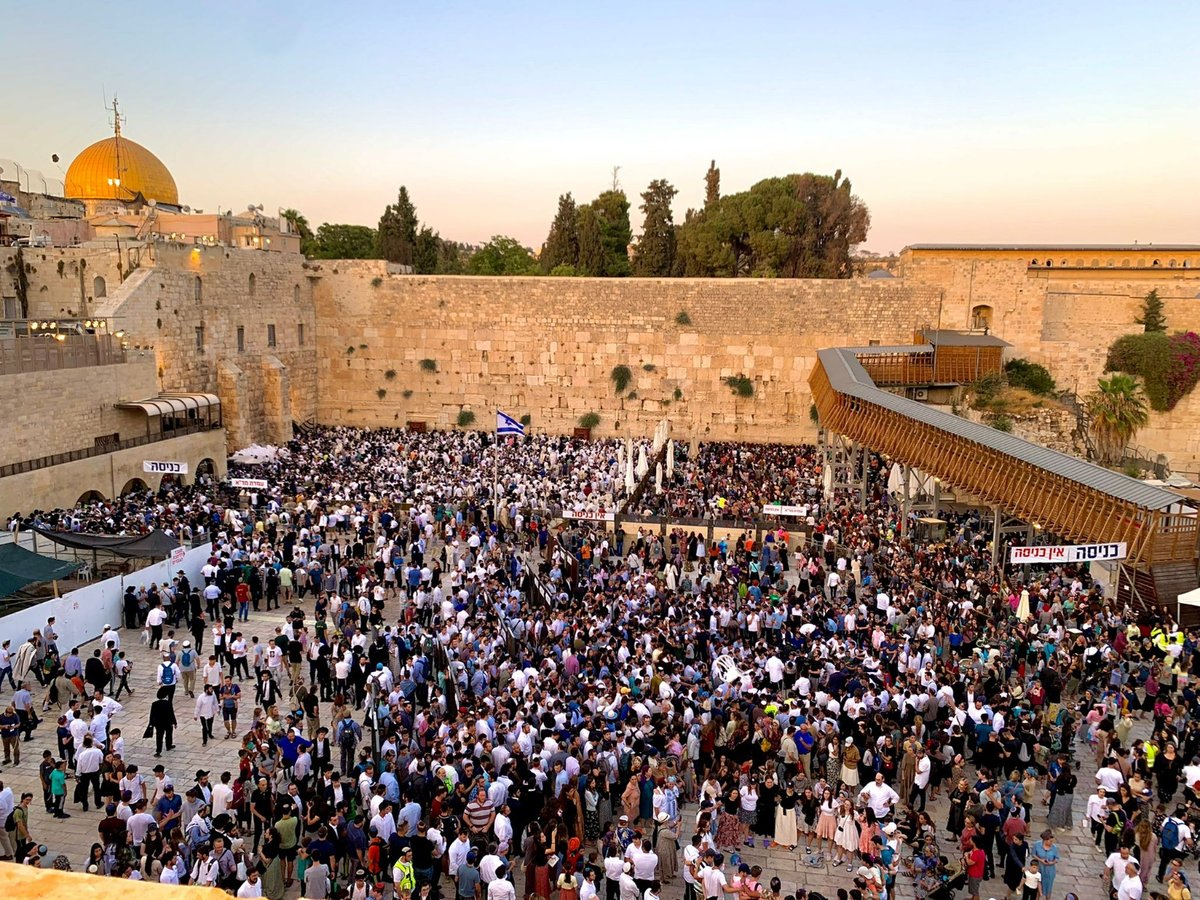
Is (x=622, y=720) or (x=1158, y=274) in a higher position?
(x=1158, y=274)

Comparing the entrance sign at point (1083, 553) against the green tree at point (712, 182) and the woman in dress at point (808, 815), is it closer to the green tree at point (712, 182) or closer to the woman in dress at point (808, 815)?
the woman in dress at point (808, 815)

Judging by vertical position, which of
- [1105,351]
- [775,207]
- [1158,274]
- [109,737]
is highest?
[775,207]

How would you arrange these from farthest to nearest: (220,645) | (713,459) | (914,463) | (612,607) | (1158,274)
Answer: (1158,274) → (713,459) → (914,463) → (612,607) → (220,645)

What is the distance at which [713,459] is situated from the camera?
2414 cm

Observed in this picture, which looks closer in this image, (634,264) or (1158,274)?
(1158,274)

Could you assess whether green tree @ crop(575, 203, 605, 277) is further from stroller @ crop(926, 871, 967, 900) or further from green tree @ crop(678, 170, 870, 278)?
stroller @ crop(926, 871, 967, 900)

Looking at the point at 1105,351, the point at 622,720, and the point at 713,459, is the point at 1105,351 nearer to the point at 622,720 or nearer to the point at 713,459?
the point at 713,459

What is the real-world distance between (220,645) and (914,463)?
12236mm

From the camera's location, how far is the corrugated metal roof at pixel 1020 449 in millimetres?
12031

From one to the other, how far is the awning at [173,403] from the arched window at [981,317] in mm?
22868

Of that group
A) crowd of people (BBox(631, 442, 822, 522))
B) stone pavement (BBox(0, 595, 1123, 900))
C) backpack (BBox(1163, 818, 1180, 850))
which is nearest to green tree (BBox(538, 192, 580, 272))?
crowd of people (BBox(631, 442, 822, 522))

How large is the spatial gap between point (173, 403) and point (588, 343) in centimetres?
1292

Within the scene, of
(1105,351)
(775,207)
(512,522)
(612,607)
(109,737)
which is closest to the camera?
(109,737)

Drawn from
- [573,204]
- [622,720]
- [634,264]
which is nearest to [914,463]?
[622,720]
